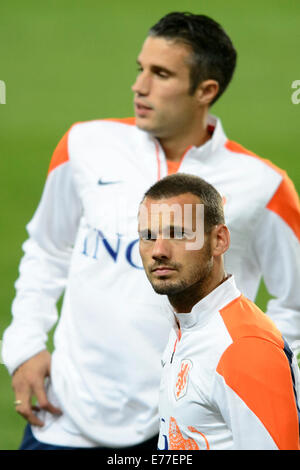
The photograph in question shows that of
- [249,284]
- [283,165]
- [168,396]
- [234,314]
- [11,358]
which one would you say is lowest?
[283,165]

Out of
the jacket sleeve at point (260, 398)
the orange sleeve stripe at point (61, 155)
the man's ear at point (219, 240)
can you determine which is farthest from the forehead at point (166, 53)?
the jacket sleeve at point (260, 398)

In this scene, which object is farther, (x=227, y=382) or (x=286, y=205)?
(x=286, y=205)

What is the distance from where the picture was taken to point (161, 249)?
89.4 inches

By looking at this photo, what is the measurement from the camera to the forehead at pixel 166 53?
3.32 metres

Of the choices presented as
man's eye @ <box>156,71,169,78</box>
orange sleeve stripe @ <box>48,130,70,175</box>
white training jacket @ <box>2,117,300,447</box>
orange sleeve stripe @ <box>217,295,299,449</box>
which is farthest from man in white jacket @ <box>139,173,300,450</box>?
orange sleeve stripe @ <box>48,130,70,175</box>

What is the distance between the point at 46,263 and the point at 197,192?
136 centimetres

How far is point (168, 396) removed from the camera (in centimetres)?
238

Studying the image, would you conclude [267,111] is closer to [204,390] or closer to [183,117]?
[183,117]

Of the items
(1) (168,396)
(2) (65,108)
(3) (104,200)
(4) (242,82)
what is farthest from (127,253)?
(4) (242,82)

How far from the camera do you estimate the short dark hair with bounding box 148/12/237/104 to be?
3.35 meters

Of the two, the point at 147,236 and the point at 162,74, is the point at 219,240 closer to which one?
the point at 147,236

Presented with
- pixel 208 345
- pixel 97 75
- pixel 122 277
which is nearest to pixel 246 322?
pixel 208 345

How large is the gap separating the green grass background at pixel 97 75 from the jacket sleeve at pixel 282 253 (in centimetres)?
331

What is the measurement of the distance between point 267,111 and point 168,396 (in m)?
5.82
